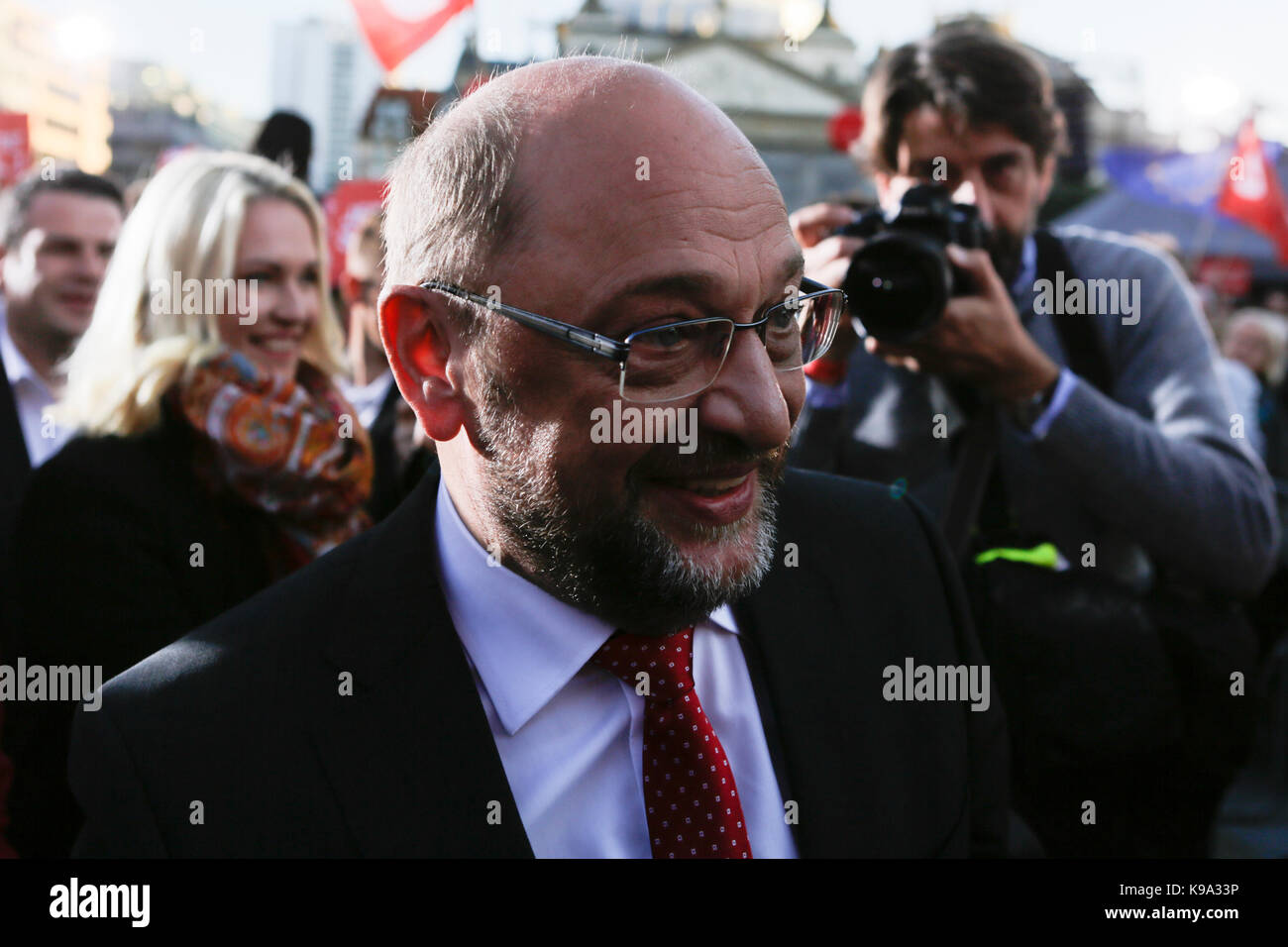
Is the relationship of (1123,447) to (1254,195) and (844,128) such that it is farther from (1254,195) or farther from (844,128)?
(844,128)

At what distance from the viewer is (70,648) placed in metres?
1.97

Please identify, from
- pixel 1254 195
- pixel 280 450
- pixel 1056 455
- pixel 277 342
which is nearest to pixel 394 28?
pixel 277 342

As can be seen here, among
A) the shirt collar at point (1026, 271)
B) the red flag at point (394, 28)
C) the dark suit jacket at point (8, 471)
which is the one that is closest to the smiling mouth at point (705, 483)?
the shirt collar at point (1026, 271)

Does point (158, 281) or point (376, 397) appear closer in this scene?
point (158, 281)

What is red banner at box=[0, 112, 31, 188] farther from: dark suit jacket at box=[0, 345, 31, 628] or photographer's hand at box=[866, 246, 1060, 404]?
photographer's hand at box=[866, 246, 1060, 404]

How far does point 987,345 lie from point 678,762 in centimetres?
99

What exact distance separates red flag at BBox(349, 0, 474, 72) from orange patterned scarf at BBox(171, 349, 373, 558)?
2.45 m

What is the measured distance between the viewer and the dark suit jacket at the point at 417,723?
51.3 inches

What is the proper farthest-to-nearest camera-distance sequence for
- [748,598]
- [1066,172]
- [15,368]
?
[1066,172] → [15,368] → [748,598]

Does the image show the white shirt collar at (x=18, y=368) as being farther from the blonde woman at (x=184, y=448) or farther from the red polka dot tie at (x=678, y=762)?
the red polka dot tie at (x=678, y=762)

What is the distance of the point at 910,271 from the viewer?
6.54 ft

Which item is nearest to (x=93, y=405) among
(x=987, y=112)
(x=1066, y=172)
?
(x=987, y=112)

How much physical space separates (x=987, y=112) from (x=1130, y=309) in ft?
1.62
